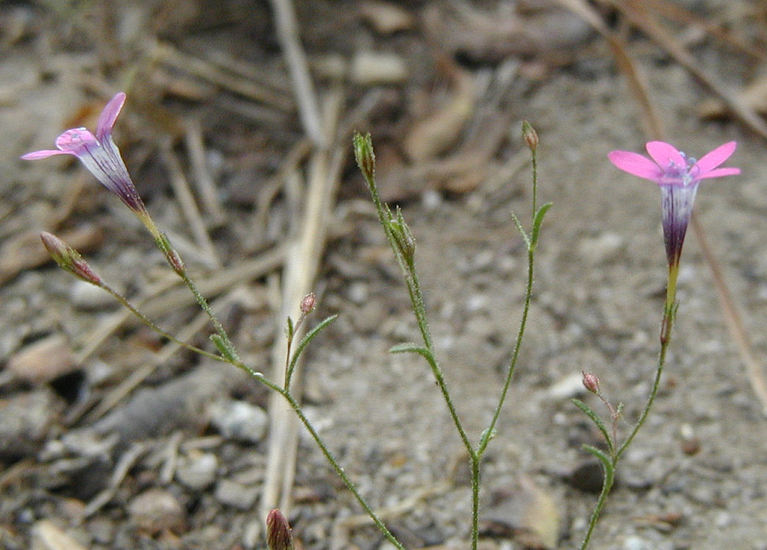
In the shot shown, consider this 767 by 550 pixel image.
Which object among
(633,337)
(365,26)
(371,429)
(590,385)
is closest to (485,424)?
(371,429)

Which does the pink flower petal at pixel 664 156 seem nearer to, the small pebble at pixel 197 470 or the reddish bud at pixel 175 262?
the reddish bud at pixel 175 262

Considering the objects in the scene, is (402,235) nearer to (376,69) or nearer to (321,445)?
(321,445)

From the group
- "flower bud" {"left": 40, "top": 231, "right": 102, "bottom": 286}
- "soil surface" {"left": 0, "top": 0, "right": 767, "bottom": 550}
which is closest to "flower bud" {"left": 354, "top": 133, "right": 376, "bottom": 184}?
"flower bud" {"left": 40, "top": 231, "right": 102, "bottom": 286}

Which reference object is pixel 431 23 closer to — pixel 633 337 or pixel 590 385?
pixel 633 337

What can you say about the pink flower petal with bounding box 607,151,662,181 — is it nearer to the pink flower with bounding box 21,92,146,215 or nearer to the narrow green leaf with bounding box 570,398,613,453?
the narrow green leaf with bounding box 570,398,613,453

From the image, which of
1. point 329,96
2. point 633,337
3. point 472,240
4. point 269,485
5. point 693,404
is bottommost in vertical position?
point 269,485

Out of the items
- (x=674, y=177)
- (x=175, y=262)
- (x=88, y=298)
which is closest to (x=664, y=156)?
(x=674, y=177)

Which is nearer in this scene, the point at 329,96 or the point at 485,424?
the point at 485,424

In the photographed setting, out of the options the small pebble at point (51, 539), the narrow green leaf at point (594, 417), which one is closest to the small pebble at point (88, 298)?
the small pebble at point (51, 539)
